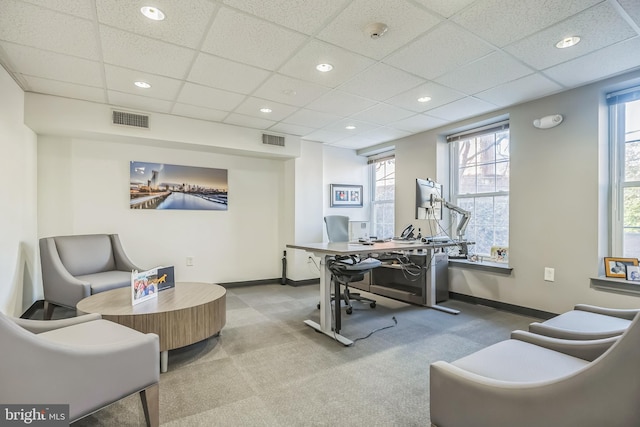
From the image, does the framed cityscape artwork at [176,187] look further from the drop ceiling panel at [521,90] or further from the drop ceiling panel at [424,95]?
the drop ceiling panel at [521,90]

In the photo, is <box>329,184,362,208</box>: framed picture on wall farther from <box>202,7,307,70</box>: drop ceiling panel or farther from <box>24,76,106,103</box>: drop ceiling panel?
<box>24,76,106,103</box>: drop ceiling panel

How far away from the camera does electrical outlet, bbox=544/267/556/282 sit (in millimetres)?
3287

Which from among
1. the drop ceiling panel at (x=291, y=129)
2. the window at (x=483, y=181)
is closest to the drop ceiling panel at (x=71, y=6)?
the drop ceiling panel at (x=291, y=129)

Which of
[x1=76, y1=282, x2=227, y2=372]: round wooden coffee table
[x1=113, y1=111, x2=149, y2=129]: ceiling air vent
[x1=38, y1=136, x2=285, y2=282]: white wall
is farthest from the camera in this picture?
[x1=38, y1=136, x2=285, y2=282]: white wall

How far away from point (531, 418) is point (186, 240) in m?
4.42

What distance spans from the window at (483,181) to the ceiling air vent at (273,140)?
253cm

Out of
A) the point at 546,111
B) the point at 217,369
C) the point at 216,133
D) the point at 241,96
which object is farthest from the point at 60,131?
the point at 546,111

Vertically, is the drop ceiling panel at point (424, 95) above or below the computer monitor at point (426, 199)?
above

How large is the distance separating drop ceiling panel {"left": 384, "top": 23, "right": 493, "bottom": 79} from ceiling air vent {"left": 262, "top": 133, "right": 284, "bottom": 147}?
2507 millimetres

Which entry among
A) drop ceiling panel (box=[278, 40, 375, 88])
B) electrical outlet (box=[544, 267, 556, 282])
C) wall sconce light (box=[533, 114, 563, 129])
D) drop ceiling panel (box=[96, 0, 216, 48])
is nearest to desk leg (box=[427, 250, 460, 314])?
electrical outlet (box=[544, 267, 556, 282])

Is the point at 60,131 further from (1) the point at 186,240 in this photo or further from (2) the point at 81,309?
(2) the point at 81,309

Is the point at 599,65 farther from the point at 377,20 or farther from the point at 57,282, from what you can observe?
the point at 57,282

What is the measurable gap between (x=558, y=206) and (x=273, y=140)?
3732 mm

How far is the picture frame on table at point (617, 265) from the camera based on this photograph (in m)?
2.84
